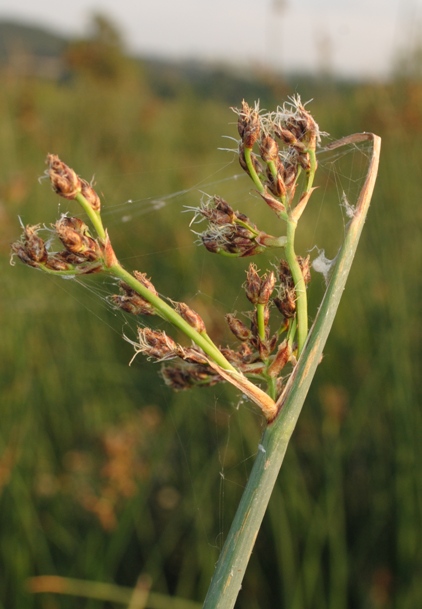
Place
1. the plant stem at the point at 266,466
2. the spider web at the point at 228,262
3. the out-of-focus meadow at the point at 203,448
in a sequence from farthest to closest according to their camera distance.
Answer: the out-of-focus meadow at the point at 203,448 → the spider web at the point at 228,262 → the plant stem at the point at 266,466

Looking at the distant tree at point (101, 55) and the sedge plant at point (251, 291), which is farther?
the distant tree at point (101, 55)

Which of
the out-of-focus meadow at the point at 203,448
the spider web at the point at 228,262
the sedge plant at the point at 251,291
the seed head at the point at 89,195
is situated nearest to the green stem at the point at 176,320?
the sedge plant at the point at 251,291

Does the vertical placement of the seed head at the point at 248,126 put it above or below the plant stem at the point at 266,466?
above

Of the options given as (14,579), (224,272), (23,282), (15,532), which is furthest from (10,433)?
(224,272)

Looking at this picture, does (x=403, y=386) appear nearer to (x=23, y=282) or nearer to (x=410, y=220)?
(x=410, y=220)

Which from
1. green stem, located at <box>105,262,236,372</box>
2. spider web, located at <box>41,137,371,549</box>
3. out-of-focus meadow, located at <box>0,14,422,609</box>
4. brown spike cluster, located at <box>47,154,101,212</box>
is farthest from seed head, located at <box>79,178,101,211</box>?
out-of-focus meadow, located at <box>0,14,422,609</box>

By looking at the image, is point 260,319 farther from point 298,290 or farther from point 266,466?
point 266,466

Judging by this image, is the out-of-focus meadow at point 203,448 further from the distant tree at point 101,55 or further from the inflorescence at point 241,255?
the distant tree at point 101,55

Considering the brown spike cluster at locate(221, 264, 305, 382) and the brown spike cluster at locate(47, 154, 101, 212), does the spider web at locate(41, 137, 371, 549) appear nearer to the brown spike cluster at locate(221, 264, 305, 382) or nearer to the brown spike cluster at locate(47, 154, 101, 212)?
the brown spike cluster at locate(221, 264, 305, 382)
